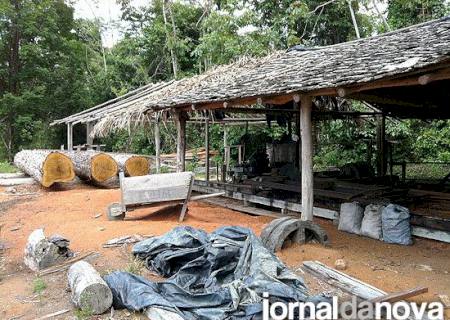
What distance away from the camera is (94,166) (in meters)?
12.7

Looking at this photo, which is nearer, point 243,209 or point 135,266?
point 135,266

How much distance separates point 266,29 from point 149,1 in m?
9.68

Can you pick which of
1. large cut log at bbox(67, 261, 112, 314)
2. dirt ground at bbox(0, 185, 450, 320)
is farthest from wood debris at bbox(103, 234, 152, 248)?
large cut log at bbox(67, 261, 112, 314)

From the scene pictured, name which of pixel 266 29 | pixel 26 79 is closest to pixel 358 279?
pixel 266 29

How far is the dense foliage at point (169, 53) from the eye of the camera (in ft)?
53.3

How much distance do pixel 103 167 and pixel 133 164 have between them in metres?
0.98

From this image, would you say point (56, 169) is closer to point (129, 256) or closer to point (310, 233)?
point (129, 256)

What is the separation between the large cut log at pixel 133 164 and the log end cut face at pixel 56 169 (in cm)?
156

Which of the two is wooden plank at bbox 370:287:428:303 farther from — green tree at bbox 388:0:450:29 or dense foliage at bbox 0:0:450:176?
green tree at bbox 388:0:450:29

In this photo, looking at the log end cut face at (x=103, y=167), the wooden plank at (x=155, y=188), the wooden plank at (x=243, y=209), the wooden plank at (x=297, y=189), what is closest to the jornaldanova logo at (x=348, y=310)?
the wooden plank at (x=297, y=189)

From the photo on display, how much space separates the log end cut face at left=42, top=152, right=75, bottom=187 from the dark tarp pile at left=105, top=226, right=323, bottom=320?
25.7ft

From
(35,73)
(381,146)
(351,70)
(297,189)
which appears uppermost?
(35,73)

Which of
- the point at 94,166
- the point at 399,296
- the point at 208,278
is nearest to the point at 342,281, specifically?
the point at 399,296

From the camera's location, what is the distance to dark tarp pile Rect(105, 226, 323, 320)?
3.86 meters
